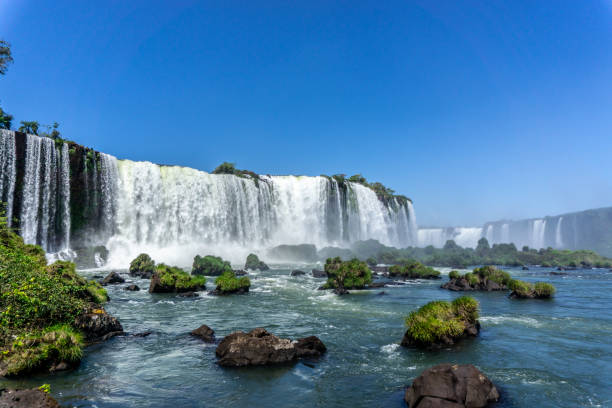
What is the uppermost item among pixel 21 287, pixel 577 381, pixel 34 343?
pixel 21 287

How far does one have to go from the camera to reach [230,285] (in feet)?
82.6

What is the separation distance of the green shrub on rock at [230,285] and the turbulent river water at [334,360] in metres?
4.00

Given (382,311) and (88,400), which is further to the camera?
(382,311)

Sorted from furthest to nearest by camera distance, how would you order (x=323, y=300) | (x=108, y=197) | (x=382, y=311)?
(x=108, y=197) < (x=323, y=300) < (x=382, y=311)

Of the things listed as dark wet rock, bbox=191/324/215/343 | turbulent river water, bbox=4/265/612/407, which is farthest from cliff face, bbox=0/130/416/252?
dark wet rock, bbox=191/324/215/343

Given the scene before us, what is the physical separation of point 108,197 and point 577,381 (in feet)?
167

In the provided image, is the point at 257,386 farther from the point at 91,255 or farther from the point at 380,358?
the point at 91,255

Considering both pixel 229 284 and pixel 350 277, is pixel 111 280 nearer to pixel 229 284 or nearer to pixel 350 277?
pixel 229 284

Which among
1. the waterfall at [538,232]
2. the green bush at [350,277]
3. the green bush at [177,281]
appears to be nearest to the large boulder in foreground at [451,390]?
the green bush at [350,277]

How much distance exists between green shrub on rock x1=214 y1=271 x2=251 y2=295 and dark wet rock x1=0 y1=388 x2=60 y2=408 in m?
18.4

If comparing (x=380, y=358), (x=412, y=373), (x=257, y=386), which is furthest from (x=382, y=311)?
(x=257, y=386)

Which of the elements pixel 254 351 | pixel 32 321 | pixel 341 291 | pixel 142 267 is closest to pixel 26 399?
pixel 32 321

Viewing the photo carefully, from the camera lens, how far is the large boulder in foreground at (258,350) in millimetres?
10703

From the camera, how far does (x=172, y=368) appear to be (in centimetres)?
1045
